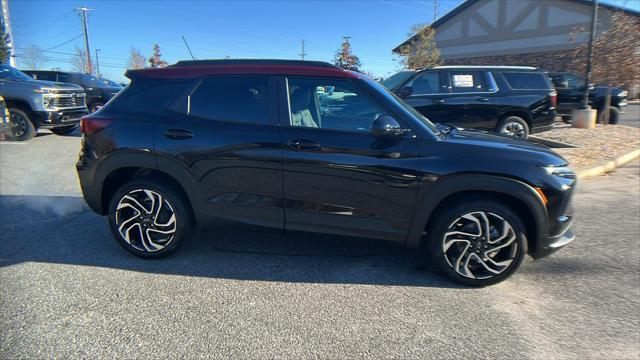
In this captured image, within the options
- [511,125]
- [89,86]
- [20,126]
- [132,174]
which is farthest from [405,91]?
[89,86]

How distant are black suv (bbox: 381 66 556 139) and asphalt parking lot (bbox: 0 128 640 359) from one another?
4168 mm

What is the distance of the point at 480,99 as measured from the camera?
823 centimetres

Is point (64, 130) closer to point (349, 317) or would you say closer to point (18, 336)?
point (18, 336)

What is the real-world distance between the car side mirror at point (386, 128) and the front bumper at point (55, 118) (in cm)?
1054

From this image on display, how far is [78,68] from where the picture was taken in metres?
64.7

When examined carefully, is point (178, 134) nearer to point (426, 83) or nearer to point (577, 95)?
point (426, 83)

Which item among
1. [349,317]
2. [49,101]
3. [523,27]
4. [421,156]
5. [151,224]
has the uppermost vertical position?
[523,27]

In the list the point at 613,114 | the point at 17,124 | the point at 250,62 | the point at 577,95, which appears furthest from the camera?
the point at 613,114

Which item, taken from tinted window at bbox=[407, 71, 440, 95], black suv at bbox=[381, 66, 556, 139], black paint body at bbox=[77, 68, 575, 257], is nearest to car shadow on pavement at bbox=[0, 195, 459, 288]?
black paint body at bbox=[77, 68, 575, 257]

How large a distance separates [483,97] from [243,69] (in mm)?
6312

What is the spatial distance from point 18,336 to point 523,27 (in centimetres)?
3891

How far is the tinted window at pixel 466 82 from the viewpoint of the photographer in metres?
8.30

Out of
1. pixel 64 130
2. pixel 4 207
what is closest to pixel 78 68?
pixel 64 130

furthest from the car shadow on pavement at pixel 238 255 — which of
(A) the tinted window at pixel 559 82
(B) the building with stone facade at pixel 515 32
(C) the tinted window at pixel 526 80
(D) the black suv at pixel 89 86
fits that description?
(B) the building with stone facade at pixel 515 32
